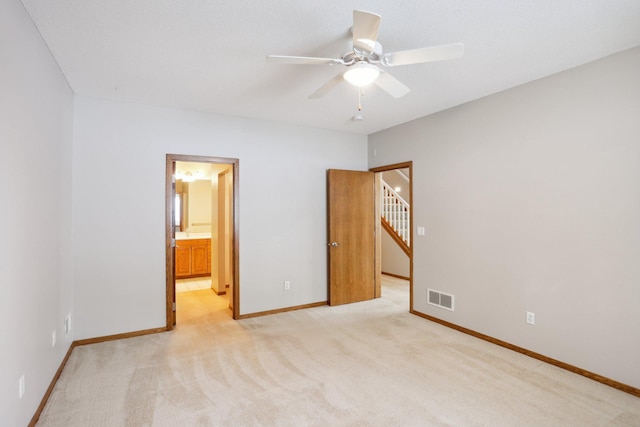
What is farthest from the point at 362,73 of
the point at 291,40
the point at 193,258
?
the point at 193,258

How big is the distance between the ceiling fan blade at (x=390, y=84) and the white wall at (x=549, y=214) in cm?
157

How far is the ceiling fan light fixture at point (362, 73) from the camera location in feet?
6.85

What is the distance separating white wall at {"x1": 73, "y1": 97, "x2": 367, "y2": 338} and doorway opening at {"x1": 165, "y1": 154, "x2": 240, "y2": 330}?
0.09 m

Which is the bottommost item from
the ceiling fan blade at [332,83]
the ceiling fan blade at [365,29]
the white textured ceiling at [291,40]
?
the ceiling fan blade at [332,83]

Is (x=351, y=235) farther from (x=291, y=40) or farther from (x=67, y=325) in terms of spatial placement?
(x=67, y=325)

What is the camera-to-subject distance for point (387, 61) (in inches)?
81.6

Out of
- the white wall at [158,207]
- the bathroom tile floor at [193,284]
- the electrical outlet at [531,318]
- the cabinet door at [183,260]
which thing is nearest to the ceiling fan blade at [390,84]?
the white wall at [158,207]

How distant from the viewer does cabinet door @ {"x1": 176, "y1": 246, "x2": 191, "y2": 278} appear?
6.57 meters

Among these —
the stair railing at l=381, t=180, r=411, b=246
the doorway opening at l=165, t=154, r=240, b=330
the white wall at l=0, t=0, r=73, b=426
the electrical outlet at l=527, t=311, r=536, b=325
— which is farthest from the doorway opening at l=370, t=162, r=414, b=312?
the white wall at l=0, t=0, r=73, b=426

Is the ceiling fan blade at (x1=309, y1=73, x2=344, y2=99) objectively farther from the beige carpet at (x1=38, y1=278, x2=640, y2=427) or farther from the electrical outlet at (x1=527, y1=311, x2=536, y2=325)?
the electrical outlet at (x1=527, y1=311, x2=536, y2=325)

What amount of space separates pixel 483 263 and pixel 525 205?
774 millimetres

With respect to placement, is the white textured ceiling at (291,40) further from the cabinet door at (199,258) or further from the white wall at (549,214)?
the cabinet door at (199,258)

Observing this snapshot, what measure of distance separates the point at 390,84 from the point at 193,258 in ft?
18.6

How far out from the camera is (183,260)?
6.61 metres
